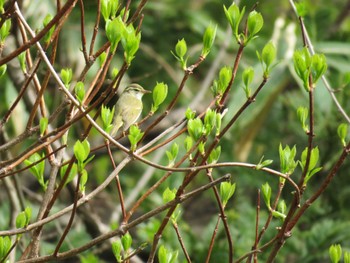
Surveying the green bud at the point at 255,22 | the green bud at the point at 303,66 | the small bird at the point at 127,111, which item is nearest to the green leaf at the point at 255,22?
the green bud at the point at 255,22

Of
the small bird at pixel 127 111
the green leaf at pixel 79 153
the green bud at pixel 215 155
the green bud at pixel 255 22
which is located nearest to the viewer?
the green leaf at pixel 79 153

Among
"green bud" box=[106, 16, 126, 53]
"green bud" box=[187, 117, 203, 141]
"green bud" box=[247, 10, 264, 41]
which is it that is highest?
"green bud" box=[106, 16, 126, 53]

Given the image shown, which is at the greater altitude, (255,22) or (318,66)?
(255,22)

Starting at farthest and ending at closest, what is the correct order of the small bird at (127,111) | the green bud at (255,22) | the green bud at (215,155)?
the small bird at (127,111) < the green bud at (215,155) < the green bud at (255,22)

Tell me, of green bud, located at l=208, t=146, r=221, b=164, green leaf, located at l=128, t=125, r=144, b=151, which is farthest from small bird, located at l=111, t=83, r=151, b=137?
green leaf, located at l=128, t=125, r=144, b=151

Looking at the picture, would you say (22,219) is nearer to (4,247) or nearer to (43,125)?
(4,247)

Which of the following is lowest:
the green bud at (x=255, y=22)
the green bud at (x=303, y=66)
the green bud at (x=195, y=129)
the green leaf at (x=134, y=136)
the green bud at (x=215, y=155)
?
the green bud at (x=215, y=155)

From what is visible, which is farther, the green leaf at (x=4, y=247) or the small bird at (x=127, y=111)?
the small bird at (x=127, y=111)

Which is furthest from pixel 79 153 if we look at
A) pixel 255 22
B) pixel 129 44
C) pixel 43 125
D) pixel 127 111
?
pixel 127 111

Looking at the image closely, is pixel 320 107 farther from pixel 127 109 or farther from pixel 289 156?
pixel 289 156

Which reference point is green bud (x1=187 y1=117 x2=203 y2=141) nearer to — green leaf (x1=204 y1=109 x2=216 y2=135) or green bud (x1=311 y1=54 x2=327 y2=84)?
green leaf (x1=204 y1=109 x2=216 y2=135)

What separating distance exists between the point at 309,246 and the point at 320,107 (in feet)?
2.53

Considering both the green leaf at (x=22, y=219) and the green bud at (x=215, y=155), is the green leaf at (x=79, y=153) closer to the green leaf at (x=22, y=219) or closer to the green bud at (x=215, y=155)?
the green leaf at (x=22, y=219)

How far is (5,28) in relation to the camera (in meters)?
1.91
